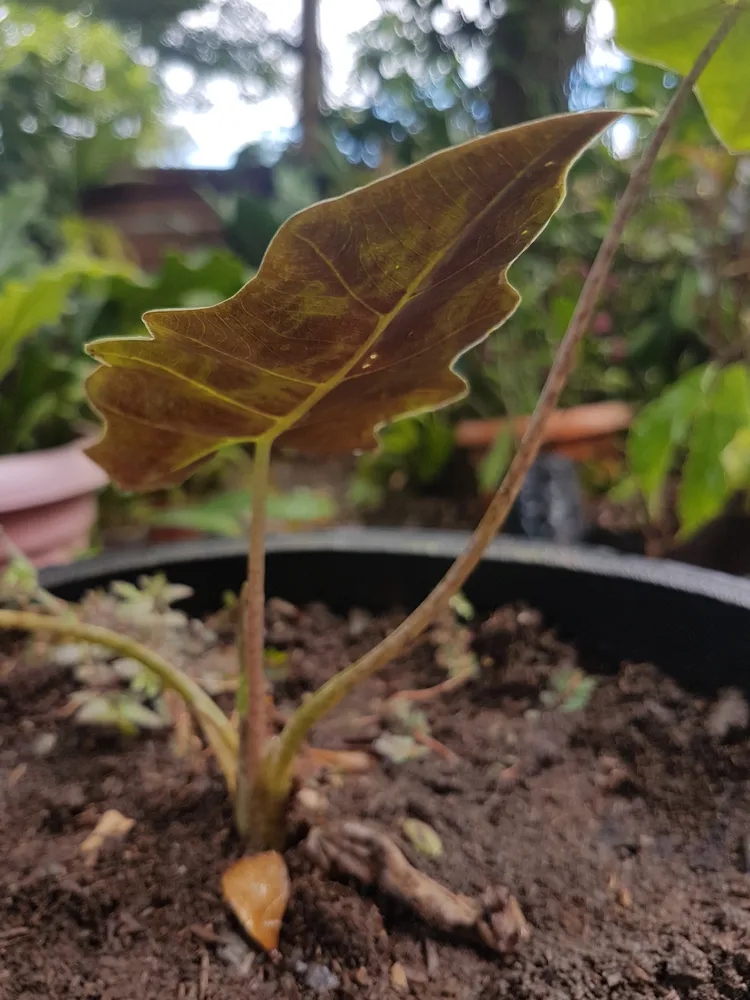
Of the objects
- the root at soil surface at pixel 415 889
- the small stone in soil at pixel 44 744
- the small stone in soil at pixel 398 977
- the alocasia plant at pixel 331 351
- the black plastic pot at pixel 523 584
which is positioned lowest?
the small stone in soil at pixel 398 977

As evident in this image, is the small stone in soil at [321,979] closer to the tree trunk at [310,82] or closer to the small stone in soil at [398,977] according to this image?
the small stone in soil at [398,977]

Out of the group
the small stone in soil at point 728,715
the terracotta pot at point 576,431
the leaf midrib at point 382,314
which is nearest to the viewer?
the leaf midrib at point 382,314

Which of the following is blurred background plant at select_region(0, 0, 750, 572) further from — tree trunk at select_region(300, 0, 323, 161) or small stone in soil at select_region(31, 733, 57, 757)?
small stone in soil at select_region(31, 733, 57, 757)

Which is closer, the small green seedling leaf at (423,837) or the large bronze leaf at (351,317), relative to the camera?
the large bronze leaf at (351,317)

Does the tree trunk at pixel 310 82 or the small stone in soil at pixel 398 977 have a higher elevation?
the tree trunk at pixel 310 82

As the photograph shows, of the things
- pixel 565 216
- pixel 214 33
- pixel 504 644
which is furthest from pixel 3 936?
pixel 214 33

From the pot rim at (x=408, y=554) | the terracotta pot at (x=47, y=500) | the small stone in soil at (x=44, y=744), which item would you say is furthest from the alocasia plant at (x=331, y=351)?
the terracotta pot at (x=47, y=500)

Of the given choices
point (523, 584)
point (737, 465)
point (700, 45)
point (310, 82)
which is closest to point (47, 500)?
point (523, 584)
